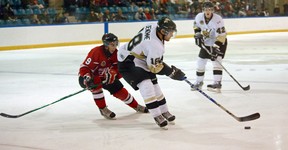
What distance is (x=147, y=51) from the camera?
3686mm

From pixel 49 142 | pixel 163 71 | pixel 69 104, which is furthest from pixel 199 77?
pixel 49 142

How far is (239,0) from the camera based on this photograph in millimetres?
16062

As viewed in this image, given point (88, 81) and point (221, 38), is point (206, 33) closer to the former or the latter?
point (221, 38)

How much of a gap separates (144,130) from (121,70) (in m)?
0.54

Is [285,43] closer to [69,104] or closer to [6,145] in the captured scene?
[69,104]

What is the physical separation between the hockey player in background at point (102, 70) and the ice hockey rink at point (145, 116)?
9.2 inches

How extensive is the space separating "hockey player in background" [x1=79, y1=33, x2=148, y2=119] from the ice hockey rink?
0.23m

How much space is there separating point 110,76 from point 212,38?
6.13 ft

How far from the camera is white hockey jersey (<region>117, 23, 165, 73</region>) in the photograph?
3570 millimetres

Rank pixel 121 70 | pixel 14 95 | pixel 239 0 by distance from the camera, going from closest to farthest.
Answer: pixel 121 70 < pixel 14 95 < pixel 239 0

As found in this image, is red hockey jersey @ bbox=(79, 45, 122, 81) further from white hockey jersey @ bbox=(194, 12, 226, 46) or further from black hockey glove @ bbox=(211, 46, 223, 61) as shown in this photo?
white hockey jersey @ bbox=(194, 12, 226, 46)

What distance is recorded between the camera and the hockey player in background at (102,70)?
4.04 meters

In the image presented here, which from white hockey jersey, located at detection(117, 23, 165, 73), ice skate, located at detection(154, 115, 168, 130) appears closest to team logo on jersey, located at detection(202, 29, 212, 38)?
white hockey jersey, located at detection(117, 23, 165, 73)

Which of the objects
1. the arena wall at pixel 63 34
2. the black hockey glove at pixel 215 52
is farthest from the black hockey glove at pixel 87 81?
the arena wall at pixel 63 34
